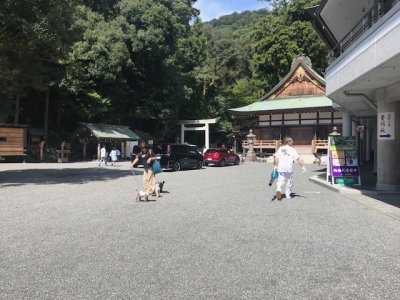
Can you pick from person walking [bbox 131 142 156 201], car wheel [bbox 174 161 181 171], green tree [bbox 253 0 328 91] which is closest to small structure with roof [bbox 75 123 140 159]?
car wheel [bbox 174 161 181 171]

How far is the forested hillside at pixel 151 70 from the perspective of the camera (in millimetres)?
37500

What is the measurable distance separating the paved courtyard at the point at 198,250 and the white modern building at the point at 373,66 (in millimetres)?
3560

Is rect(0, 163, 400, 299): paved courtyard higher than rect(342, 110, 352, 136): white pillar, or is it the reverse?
rect(342, 110, 352, 136): white pillar

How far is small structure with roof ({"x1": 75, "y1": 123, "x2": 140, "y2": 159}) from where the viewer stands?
37031mm

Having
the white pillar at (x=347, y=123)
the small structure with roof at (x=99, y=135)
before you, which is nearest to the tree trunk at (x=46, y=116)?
the small structure with roof at (x=99, y=135)

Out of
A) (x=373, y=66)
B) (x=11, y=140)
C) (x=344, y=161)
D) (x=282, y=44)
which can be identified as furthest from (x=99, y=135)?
(x=373, y=66)

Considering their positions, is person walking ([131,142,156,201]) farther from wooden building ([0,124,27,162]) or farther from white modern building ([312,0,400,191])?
wooden building ([0,124,27,162])

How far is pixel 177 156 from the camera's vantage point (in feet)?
86.5

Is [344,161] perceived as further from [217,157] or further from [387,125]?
[217,157]

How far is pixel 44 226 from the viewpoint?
803 cm

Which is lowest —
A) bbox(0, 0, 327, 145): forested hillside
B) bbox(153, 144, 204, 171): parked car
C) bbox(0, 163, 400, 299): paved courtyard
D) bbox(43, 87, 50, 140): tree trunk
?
bbox(0, 163, 400, 299): paved courtyard

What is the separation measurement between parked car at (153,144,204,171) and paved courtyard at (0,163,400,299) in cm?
1416

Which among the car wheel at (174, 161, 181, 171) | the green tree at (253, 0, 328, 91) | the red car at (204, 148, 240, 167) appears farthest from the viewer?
the green tree at (253, 0, 328, 91)

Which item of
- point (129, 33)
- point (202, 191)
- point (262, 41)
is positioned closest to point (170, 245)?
point (202, 191)
